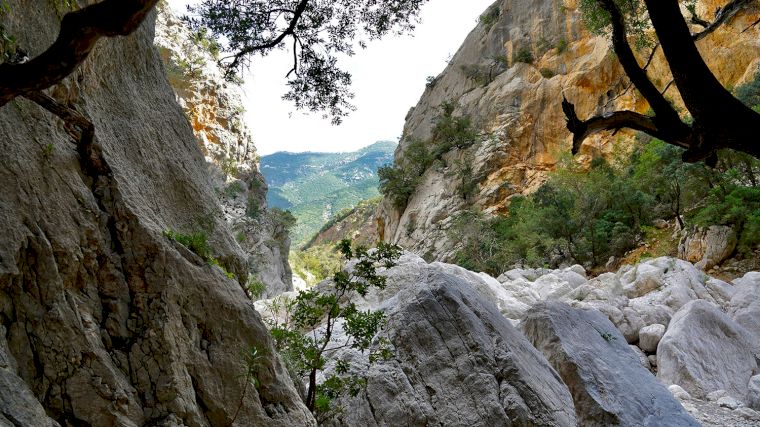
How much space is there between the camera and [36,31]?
13.6 ft

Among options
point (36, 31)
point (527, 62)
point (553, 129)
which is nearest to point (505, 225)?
point (553, 129)

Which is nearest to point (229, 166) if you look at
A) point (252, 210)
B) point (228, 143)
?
point (228, 143)

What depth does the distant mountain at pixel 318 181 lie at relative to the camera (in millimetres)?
104375

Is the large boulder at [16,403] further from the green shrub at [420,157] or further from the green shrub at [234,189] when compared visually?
the green shrub at [420,157]

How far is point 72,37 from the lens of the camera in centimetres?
279

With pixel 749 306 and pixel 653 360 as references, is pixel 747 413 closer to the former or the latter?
Result: pixel 653 360

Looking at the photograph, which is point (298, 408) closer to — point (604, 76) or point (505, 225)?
point (505, 225)

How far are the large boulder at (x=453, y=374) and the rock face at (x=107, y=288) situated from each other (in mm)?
1632

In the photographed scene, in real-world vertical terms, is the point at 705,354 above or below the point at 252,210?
below

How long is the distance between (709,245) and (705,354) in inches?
443

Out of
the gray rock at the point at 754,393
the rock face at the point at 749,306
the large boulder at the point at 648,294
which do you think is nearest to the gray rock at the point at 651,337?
the large boulder at the point at 648,294

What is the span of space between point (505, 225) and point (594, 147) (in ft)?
31.2

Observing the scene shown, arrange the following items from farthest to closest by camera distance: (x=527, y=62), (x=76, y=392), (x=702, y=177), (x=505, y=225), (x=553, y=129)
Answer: (x=527, y=62) → (x=553, y=129) → (x=505, y=225) → (x=702, y=177) → (x=76, y=392)

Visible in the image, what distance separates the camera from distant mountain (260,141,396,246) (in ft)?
342
